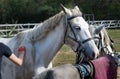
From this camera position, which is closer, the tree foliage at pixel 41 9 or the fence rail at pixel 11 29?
Result: the fence rail at pixel 11 29

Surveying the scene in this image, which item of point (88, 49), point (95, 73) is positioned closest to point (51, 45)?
point (88, 49)

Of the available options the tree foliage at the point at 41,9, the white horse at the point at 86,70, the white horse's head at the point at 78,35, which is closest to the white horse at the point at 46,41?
the white horse's head at the point at 78,35

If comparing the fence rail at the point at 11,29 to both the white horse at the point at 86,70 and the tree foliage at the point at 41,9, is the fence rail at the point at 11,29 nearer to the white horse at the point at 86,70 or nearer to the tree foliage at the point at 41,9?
the tree foliage at the point at 41,9

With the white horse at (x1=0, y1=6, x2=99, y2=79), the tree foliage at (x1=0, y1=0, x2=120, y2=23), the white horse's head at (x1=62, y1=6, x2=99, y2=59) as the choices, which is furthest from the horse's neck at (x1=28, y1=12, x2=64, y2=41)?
the tree foliage at (x1=0, y1=0, x2=120, y2=23)

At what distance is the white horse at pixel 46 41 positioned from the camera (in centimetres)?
660

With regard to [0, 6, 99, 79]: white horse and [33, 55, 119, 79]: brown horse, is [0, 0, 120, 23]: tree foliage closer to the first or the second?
[0, 6, 99, 79]: white horse

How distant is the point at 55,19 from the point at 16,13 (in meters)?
46.3

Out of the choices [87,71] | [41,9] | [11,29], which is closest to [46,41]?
[87,71]

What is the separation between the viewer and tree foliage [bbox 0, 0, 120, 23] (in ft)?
169

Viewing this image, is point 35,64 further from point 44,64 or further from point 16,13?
point 16,13

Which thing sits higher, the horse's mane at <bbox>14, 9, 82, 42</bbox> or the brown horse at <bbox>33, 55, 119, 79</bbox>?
the horse's mane at <bbox>14, 9, 82, 42</bbox>

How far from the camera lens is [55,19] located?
22.3 ft

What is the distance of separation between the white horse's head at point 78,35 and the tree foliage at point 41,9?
1623 inches

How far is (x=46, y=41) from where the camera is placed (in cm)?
694
